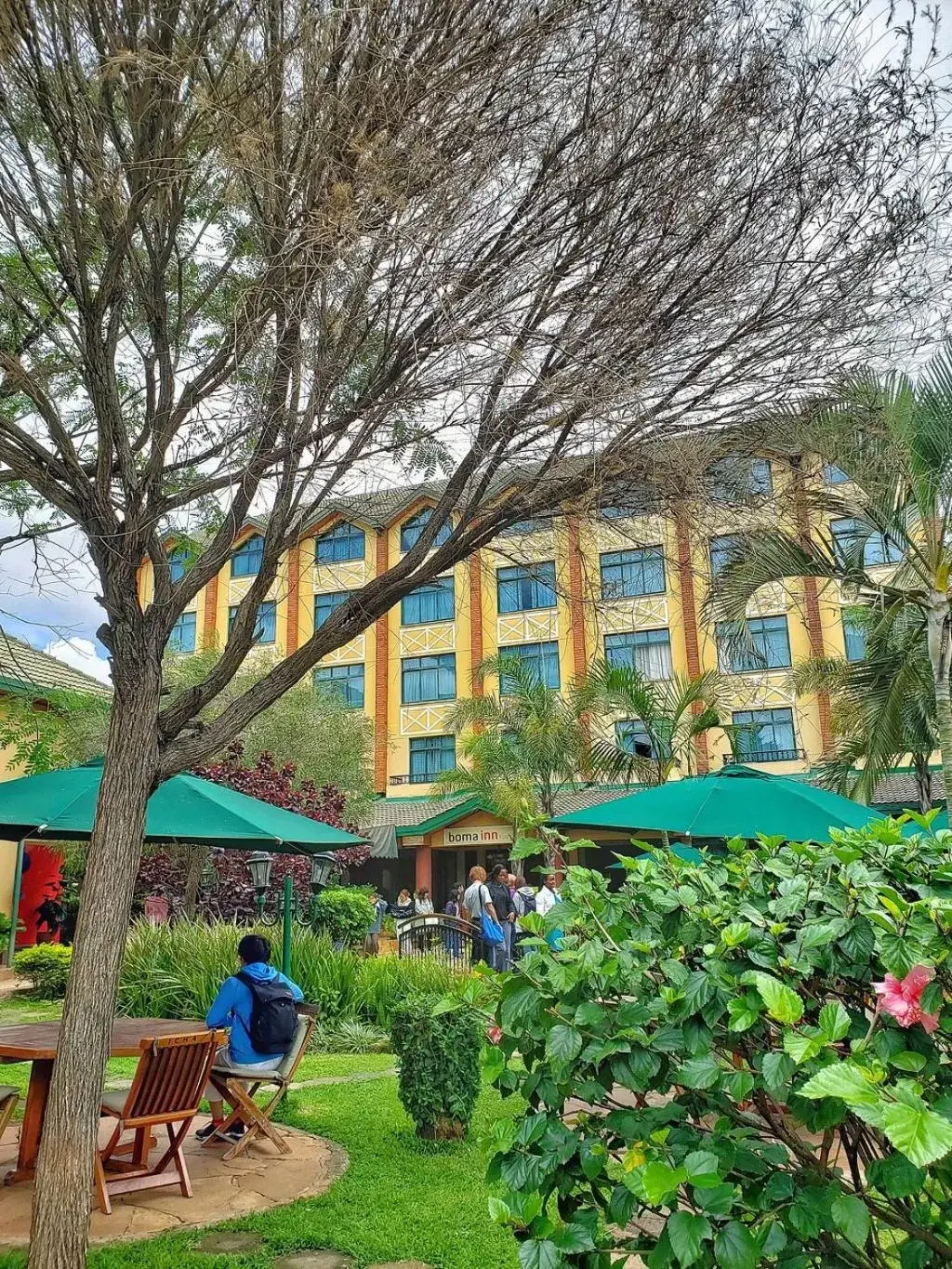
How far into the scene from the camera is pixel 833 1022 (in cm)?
191

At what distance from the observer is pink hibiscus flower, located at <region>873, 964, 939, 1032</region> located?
1.95m

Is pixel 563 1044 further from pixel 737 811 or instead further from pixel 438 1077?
pixel 737 811

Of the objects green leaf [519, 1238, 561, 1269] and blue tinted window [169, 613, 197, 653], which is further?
blue tinted window [169, 613, 197, 653]

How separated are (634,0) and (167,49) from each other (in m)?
2.41

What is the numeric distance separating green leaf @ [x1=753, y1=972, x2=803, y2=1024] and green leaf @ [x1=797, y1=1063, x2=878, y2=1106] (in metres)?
0.18

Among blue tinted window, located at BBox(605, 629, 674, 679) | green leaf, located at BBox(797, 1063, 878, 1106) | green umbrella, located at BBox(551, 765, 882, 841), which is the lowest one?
green leaf, located at BBox(797, 1063, 878, 1106)

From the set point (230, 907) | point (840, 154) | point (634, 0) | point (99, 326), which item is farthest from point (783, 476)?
point (230, 907)

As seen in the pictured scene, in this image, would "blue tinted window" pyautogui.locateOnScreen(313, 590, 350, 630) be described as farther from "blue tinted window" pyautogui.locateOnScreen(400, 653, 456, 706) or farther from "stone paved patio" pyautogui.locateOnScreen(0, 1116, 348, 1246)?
"stone paved patio" pyautogui.locateOnScreen(0, 1116, 348, 1246)

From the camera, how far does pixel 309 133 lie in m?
4.88

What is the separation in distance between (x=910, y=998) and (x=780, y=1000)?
292 millimetres

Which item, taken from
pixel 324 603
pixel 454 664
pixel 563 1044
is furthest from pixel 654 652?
pixel 563 1044

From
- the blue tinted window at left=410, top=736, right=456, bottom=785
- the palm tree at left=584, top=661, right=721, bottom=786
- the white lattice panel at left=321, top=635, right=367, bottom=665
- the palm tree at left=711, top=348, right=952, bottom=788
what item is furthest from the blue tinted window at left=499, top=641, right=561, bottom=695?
the palm tree at left=711, top=348, right=952, bottom=788

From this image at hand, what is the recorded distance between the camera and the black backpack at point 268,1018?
647 cm

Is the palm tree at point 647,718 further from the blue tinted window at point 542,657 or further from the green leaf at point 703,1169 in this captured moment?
the blue tinted window at point 542,657
